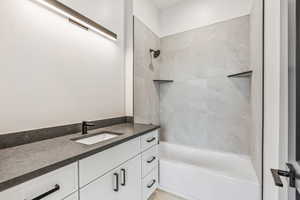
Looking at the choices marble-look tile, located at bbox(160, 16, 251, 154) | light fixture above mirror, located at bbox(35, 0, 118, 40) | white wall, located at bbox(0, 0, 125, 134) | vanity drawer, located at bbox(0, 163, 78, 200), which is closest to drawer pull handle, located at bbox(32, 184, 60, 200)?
vanity drawer, located at bbox(0, 163, 78, 200)

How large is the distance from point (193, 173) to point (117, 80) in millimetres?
1494

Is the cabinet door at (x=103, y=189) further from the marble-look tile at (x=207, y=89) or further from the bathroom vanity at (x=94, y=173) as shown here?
the marble-look tile at (x=207, y=89)

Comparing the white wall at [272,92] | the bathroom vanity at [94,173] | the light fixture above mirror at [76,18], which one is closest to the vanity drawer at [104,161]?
the bathroom vanity at [94,173]

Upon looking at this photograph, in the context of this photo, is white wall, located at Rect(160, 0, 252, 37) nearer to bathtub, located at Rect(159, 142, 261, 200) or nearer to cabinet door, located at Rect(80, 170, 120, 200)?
bathtub, located at Rect(159, 142, 261, 200)

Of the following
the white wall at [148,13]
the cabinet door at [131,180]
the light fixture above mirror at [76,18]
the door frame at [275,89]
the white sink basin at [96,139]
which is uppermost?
the white wall at [148,13]

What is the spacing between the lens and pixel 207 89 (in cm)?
225

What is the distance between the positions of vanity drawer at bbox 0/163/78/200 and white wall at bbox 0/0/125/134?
53 cm

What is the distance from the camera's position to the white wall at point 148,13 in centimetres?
201

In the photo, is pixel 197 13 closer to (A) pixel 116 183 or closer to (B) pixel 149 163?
(B) pixel 149 163

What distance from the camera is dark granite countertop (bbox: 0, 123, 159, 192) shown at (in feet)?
1.88

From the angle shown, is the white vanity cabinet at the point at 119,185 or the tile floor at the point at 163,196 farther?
the tile floor at the point at 163,196

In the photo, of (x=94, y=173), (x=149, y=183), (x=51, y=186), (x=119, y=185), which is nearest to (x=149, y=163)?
(x=149, y=183)

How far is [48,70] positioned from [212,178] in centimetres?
193

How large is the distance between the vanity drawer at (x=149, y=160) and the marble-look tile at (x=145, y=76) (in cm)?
52
